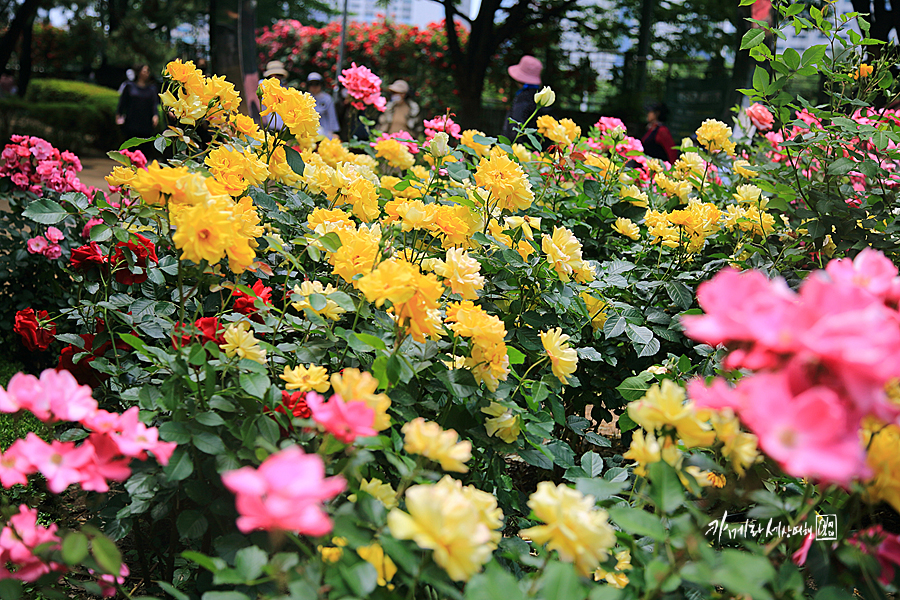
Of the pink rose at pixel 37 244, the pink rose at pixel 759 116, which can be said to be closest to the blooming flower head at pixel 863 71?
the pink rose at pixel 759 116

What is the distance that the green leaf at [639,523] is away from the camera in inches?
33.3

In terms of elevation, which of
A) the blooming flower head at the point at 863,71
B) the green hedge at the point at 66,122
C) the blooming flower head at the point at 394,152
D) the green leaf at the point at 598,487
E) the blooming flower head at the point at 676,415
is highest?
the blooming flower head at the point at 863,71

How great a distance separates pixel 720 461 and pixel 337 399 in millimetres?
814

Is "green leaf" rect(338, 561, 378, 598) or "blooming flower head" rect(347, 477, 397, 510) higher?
"green leaf" rect(338, 561, 378, 598)

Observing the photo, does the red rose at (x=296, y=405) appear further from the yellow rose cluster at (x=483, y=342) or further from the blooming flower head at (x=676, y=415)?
the blooming flower head at (x=676, y=415)

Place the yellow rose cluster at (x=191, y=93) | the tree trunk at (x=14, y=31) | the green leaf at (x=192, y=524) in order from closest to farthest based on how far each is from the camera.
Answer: the green leaf at (x=192, y=524) < the yellow rose cluster at (x=191, y=93) < the tree trunk at (x=14, y=31)

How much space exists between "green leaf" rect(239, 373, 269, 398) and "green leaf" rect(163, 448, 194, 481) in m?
0.13

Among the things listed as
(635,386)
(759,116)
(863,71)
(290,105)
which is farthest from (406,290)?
(759,116)

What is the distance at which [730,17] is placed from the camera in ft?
38.8

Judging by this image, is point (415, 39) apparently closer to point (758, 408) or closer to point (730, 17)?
point (730, 17)

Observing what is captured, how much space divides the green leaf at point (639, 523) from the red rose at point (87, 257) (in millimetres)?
1536

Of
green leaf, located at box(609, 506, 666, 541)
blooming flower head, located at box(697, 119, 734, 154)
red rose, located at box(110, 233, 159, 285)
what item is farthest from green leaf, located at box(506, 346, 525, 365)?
blooming flower head, located at box(697, 119, 734, 154)

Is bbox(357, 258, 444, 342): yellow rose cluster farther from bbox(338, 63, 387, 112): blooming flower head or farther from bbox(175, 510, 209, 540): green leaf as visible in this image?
bbox(338, 63, 387, 112): blooming flower head

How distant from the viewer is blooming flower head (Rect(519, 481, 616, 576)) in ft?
2.71
